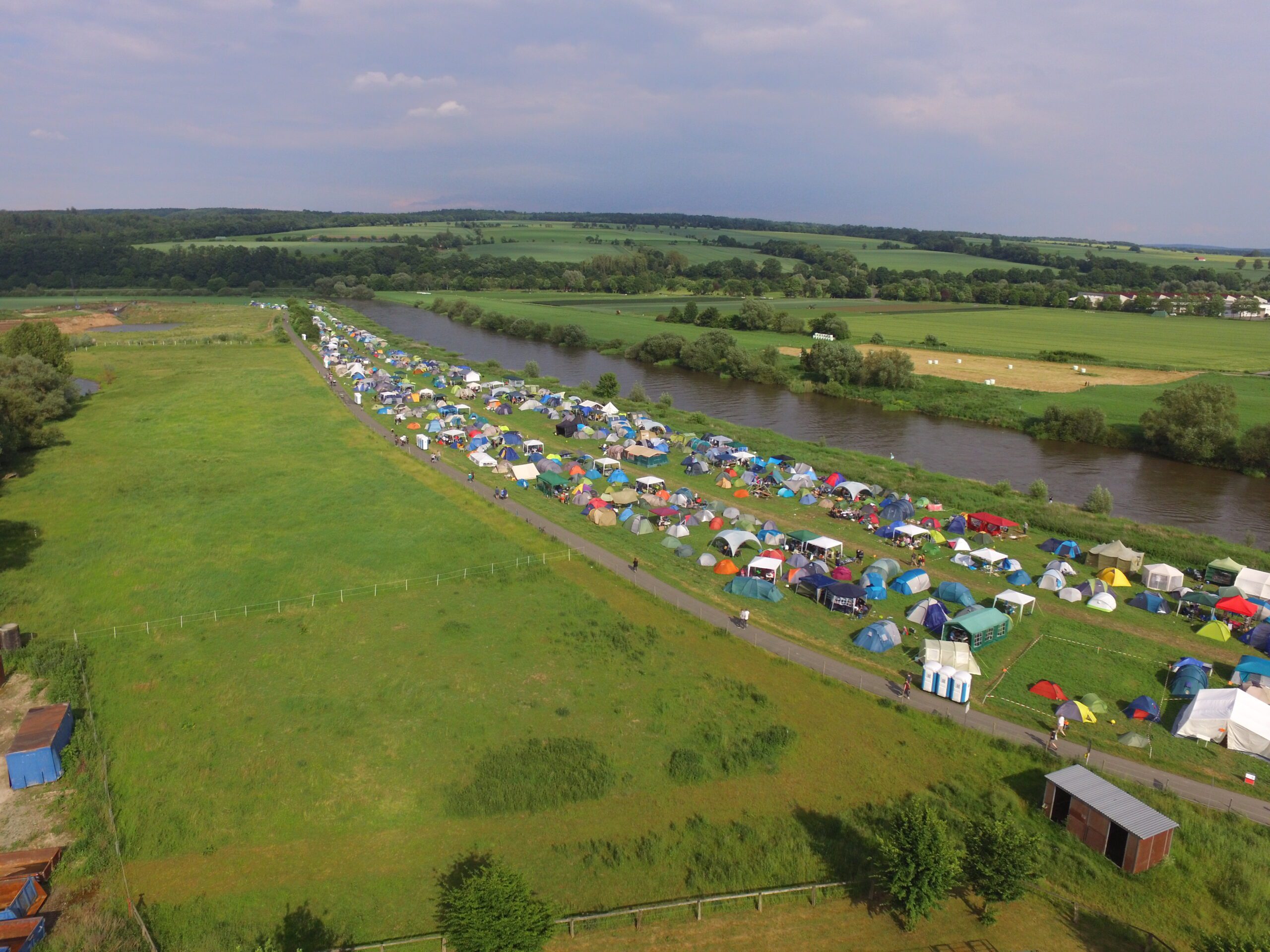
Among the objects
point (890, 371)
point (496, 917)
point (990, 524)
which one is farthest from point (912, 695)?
point (890, 371)

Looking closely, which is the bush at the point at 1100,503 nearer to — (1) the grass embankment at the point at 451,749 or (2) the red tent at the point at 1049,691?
(2) the red tent at the point at 1049,691

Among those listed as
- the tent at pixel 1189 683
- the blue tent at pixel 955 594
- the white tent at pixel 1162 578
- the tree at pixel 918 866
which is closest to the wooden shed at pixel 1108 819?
the tree at pixel 918 866

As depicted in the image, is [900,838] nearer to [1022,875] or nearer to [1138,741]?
[1022,875]

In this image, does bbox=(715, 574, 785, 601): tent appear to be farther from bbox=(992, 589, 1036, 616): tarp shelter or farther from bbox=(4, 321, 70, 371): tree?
bbox=(4, 321, 70, 371): tree

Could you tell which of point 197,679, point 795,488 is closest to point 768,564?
point 795,488

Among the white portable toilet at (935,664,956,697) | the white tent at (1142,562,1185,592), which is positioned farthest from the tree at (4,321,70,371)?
the white tent at (1142,562,1185,592)

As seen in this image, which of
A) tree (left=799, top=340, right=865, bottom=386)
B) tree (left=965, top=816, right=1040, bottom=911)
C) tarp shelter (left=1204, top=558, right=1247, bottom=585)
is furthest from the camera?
tree (left=799, top=340, right=865, bottom=386)

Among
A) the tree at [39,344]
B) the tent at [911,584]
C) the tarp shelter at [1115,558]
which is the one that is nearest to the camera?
the tent at [911,584]

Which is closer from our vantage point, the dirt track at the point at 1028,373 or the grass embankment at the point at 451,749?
the grass embankment at the point at 451,749
